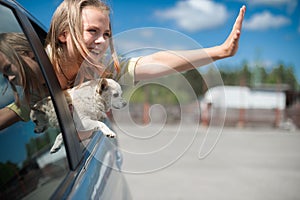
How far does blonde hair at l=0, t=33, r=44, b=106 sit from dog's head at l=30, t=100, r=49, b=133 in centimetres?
4

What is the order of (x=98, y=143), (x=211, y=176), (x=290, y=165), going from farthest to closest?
(x=290, y=165), (x=211, y=176), (x=98, y=143)

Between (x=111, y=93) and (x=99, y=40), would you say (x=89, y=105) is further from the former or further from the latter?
(x=99, y=40)

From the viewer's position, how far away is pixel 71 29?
58.4 inches

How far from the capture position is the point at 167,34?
1.48 m

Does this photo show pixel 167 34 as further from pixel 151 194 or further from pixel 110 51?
pixel 151 194

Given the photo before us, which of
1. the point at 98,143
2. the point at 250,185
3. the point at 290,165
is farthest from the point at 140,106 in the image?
the point at 98,143

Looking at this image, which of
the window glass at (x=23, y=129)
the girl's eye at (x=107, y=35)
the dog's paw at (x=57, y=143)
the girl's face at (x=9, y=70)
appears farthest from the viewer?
the girl's eye at (x=107, y=35)

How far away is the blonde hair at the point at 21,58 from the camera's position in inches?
46.2

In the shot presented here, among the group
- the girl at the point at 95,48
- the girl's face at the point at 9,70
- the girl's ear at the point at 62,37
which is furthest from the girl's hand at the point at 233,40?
the girl's face at the point at 9,70

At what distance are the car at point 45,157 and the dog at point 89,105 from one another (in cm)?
3

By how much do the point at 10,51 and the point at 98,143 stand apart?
799 millimetres

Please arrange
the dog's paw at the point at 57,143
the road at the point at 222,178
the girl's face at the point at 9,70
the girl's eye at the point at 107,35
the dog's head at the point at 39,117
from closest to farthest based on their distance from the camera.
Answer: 1. the girl's face at the point at 9,70
2. the dog's head at the point at 39,117
3. the dog's paw at the point at 57,143
4. the girl's eye at the point at 107,35
5. the road at the point at 222,178

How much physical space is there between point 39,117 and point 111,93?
0.92ft

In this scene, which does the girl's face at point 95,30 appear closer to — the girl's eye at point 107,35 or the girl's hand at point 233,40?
the girl's eye at point 107,35
